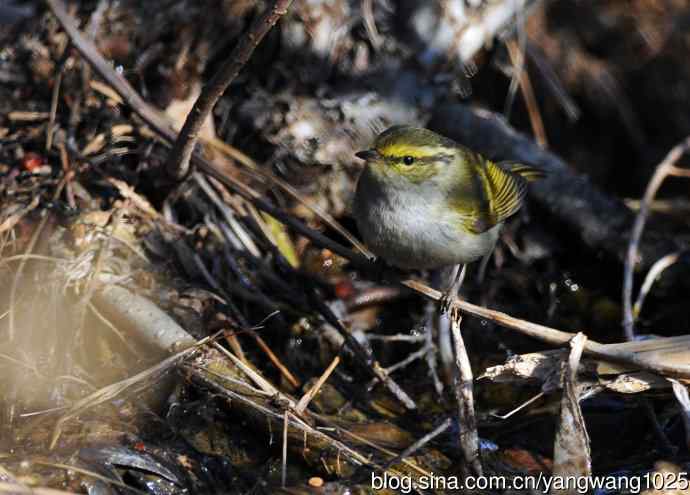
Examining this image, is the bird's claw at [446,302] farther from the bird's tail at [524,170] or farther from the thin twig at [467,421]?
the bird's tail at [524,170]

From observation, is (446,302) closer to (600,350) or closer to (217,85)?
(600,350)

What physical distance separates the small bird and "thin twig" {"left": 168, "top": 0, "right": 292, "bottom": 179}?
0.84 m

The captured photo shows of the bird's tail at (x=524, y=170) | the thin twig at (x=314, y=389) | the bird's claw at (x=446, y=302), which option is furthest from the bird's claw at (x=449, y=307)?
the bird's tail at (x=524, y=170)

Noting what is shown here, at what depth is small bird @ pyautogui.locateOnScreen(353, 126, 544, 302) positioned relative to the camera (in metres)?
4.63

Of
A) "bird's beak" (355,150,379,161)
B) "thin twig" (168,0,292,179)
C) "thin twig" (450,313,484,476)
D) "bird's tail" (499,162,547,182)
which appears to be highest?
"thin twig" (168,0,292,179)

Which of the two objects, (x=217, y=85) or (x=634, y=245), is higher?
(x=217, y=85)

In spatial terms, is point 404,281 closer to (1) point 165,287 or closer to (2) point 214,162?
(1) point 165,287

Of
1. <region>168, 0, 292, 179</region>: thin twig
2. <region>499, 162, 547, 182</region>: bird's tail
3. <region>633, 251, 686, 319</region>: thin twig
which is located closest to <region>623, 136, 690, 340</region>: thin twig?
<region>633, 251, 686, 319</region>: thin twig

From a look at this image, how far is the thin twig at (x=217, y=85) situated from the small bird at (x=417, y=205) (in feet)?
2.75

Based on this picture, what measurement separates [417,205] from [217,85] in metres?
1.31

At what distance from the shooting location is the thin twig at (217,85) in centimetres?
383

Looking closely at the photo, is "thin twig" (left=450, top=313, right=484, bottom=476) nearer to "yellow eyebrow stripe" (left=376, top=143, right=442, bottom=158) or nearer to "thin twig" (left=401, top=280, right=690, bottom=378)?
"thin twig" (left=401, top=280, right=690, bottom=378)

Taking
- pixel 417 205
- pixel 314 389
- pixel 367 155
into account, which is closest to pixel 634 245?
pixel 417 205

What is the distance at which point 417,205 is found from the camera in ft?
15.4
